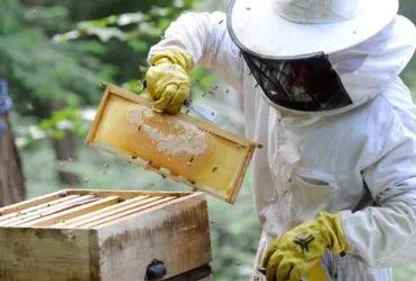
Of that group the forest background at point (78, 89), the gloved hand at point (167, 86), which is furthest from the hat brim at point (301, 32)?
the forest background at point (78, 89)

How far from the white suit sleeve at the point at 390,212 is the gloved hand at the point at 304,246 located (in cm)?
3

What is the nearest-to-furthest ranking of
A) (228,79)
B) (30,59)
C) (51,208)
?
(51,208), (228,79), (30,59)

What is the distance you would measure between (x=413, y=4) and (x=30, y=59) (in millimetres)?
2245

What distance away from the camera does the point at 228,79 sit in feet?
9.04

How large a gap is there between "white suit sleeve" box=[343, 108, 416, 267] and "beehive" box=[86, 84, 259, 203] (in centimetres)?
31

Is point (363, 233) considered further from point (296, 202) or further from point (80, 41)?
point (80, 41)

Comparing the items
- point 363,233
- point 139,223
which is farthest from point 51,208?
point 363,233

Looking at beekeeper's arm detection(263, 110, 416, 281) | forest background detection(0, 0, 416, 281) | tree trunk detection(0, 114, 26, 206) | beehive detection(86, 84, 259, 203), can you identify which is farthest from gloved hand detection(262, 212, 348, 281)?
tree trunk detection(0, 114, 26, 206)

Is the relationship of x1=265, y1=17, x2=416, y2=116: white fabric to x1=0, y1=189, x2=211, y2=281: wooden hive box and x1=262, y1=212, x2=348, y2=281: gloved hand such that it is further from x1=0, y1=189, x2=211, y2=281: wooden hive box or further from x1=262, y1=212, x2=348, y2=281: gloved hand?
x1=0, y1=189, x2=211, y2=281: wooden hive box

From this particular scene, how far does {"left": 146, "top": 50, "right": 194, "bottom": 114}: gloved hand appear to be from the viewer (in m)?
2.43

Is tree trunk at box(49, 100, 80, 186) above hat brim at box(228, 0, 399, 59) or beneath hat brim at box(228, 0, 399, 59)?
beneath

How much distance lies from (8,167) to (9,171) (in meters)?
0.02

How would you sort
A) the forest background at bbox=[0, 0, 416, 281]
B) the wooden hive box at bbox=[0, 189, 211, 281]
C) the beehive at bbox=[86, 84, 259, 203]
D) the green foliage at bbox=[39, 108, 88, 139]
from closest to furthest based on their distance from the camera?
the wooden hive box at bbox=[0, 189, 211, 281] < the beehive at bbox=[86, 84, 259, 203] < the forest background at bbox=[0, 0, 416, 281] < the green foliage at bbox=[39, 108, 88, 139]

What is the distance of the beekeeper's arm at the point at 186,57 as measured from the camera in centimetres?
244
